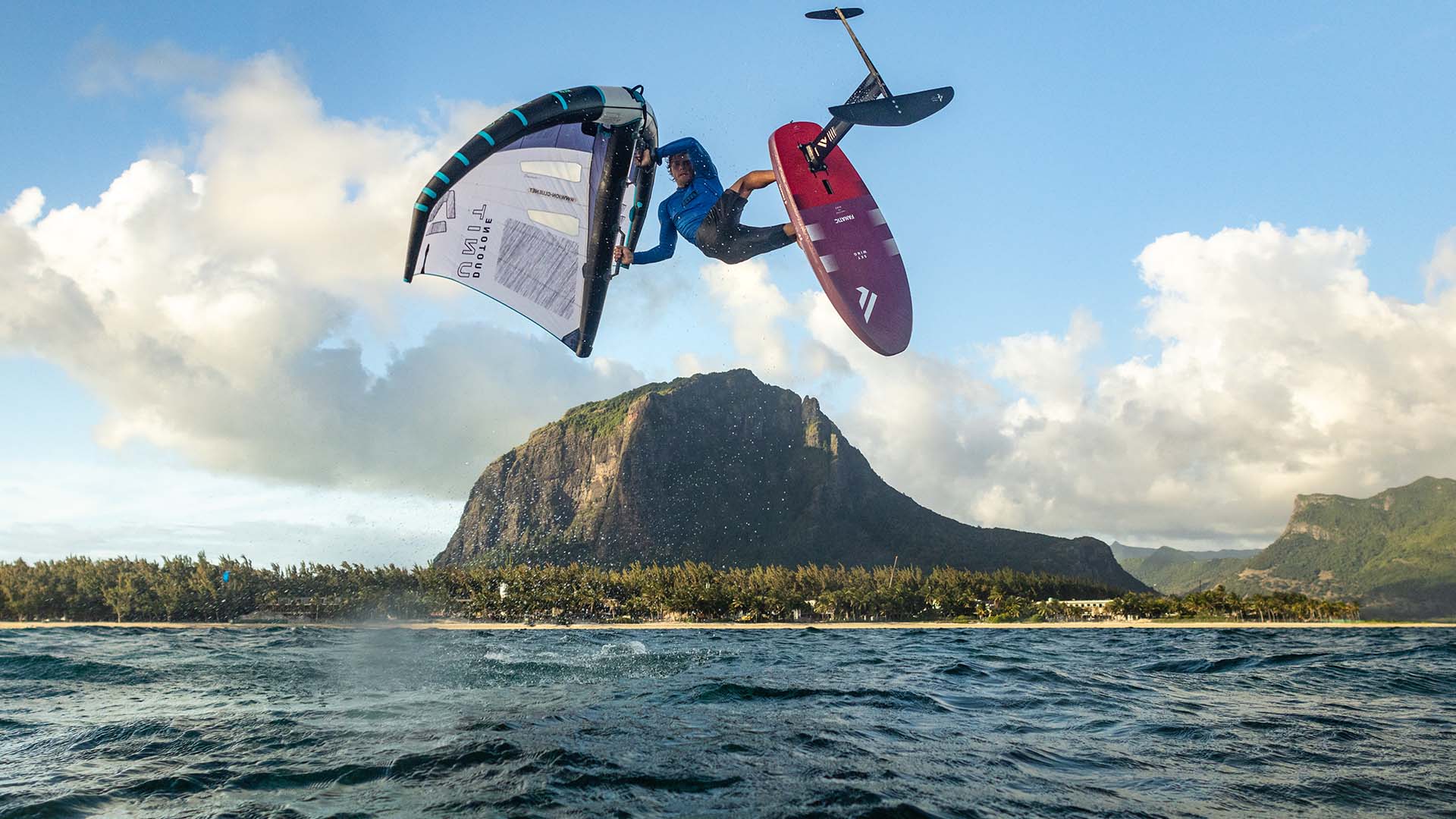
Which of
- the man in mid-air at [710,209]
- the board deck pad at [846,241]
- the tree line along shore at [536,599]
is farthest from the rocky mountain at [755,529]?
the man in mid-air at [710,209]

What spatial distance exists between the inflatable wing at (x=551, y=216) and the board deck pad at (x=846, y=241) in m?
1.85

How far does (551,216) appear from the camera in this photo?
37.1 ft

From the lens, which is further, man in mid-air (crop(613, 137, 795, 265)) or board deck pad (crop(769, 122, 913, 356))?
man in mid-air (crop(613, 137, 795, 265))

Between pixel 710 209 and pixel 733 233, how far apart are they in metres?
0.43

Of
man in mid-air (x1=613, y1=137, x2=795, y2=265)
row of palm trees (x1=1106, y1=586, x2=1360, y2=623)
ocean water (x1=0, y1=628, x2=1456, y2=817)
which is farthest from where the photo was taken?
row of palm trees (x1=1106, y1=586, x2=1360, y2=623)

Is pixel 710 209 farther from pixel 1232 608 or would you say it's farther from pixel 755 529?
pixel 755 529

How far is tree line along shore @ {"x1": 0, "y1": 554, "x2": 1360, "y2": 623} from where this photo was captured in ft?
362

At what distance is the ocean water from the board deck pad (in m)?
4.44

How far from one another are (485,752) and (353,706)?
5.31m

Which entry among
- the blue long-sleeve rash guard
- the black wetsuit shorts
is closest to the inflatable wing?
the blue long-sleeve rash guard

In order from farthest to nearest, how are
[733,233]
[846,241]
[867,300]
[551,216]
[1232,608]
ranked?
[1232,608] < [551,216] < [733,233] < [846,241] < [867,300]

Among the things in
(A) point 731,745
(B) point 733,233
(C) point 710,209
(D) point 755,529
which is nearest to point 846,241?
(B) point 733,233

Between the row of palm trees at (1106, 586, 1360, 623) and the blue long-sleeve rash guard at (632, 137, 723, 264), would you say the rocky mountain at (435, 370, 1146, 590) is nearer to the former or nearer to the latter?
the row of palm trees at (1106, 586, 1360, 623)

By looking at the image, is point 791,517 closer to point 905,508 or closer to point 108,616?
point 905,508
